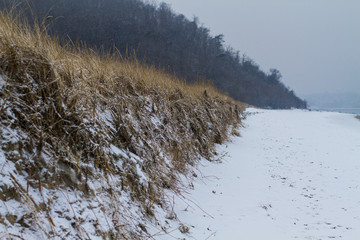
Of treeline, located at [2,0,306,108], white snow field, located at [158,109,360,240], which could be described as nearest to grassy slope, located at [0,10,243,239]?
white snow field, located at [158,109,360,240]

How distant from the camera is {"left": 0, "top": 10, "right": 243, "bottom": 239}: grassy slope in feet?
4.57

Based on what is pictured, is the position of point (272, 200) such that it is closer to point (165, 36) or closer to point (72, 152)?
point (72, 152)

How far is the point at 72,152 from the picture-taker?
1.83 metres

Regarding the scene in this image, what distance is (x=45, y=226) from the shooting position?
1.32 m

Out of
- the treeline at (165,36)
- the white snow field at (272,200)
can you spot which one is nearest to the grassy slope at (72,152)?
the white snow field at (272,200)

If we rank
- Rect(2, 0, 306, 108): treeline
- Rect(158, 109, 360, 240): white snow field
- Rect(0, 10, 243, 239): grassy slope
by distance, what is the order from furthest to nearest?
Rect(2, 0, 306, 108): treeline, Rect(158, 109, 360, 240): white snow field, Rect(0, 10, 243, 239): grassy slope

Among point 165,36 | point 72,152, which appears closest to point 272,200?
point 72,152

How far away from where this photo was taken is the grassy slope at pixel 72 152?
139 centimetres

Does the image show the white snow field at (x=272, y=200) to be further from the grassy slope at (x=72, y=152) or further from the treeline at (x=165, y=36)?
the treeline at (x=165, y=36)

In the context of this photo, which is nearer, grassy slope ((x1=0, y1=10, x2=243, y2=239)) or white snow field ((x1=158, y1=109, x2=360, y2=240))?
grassy slope ((x1=0, y1=10, x2=243, y2=239))

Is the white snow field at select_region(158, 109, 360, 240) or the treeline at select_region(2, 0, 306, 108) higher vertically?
the treeline at select_region(2, 0, 306, 108)

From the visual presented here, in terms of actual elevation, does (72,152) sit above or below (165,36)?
below

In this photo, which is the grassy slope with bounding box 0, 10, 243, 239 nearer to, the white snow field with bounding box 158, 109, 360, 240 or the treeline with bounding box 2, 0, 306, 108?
the white snow field with bounding box 158, 109, 360, 240

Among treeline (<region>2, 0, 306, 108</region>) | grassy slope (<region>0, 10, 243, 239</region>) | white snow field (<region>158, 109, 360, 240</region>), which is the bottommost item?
white snow field (<region>158, 109, 360, 240</region>)
